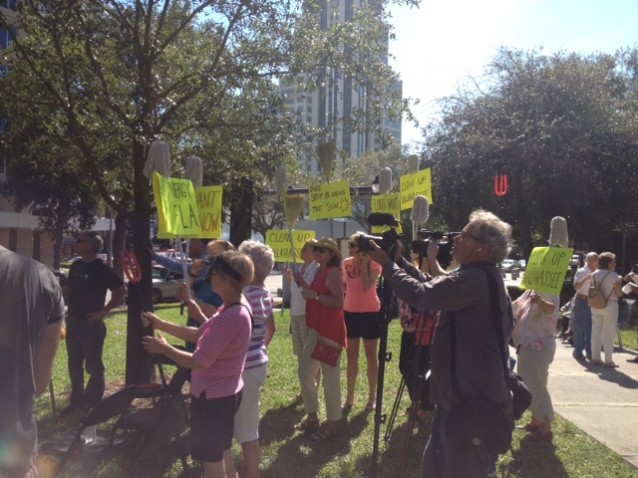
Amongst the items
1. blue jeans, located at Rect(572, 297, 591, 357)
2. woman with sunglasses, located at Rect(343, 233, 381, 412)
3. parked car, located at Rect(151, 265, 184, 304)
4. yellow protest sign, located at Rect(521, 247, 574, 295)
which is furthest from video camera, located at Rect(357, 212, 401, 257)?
parked car, located at Rect(151, 265, 184, 304)

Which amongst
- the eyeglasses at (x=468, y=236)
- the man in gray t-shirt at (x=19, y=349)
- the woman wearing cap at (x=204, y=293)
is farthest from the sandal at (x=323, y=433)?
the man in gray t-shirt at (x=19, y=349)

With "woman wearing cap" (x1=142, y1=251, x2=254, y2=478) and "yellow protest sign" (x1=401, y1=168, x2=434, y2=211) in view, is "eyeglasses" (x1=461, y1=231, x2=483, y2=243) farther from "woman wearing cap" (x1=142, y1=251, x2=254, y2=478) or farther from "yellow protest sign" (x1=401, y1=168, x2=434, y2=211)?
"yellow protest sign" (x1=401, y1=168, x2=434, y2=211)

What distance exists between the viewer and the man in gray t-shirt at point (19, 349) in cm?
232

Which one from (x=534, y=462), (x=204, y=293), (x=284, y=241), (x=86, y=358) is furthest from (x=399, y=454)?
(x=284, y=241)

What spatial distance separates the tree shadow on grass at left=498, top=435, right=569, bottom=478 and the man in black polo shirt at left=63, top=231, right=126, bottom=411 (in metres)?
3.71

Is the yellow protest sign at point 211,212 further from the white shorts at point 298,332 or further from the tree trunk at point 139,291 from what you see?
the white shorts at point 298,332

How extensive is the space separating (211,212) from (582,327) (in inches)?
281

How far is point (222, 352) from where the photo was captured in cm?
356

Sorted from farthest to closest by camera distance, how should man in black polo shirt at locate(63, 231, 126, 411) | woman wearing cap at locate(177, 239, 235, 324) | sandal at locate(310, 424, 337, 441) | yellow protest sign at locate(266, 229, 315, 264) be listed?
yellow protest sign at locate(266, 229, 315, 264), man in black polo shirt at locate(63, 231, 126, 411), sandal at locate(310, 424, 337, 441), woman wearing cap at locate(177, 239, 235, 324)

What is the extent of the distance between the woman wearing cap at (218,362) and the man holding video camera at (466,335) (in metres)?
0.90

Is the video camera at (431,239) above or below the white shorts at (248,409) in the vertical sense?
above

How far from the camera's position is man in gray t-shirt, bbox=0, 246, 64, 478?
2320mm

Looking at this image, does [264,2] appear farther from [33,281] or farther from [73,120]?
[33,281]

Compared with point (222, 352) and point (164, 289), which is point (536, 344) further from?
point (164, 289)
